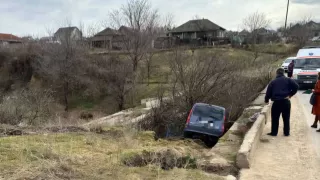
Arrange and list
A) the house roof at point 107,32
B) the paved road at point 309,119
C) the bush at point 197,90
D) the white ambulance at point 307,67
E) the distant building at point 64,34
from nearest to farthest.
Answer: the paved road at point 309,119
the bush at point 197,90
the white ambulance at point 307,67
the distant building at point 64,34
the house roof at point 107,32

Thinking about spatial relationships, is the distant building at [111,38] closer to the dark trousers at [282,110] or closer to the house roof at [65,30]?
the house roof at [65,30]

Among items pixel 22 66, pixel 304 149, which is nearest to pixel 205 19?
pixel 22 66

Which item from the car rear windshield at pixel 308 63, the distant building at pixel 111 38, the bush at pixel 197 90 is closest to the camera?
the bush at pixel 197 90

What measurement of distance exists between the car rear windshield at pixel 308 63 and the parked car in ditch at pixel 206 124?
45.3 feet

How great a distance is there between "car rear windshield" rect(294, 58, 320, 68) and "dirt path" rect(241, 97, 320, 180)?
523 inches

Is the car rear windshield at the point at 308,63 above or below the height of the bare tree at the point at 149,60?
above

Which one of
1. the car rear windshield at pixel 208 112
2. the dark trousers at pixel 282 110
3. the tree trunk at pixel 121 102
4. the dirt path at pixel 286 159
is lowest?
the tree trunk at pixel 121 102

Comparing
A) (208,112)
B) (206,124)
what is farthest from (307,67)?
(206,124)

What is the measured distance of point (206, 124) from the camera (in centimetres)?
1157

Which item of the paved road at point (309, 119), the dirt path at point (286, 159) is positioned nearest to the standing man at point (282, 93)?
the dirt path at point (286, 159)

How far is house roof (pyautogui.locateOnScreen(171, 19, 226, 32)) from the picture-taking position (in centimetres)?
8612

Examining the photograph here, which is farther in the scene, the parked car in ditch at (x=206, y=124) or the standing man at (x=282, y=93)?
the parked car in ditch at (x=206, y=124)

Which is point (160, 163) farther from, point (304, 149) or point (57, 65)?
point (57, 65)

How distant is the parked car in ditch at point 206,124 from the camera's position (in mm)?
11312
